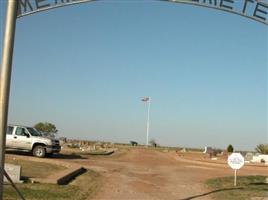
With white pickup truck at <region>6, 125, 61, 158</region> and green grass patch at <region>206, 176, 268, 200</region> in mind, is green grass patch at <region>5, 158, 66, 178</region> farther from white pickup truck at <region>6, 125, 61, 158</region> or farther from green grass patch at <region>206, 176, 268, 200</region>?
green grass patch at <region>206, 176, 268, 200</region>

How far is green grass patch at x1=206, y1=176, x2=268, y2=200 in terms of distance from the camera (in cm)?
1542

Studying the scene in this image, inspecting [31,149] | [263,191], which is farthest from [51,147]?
[263,191]

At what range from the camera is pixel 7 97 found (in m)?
9.52

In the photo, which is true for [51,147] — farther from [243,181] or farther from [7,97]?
[7,97]

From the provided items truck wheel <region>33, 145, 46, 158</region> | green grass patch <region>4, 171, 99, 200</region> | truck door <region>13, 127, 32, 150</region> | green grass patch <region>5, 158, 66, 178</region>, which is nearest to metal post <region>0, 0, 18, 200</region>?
green grass patch <region>4, 171, 99, 200</region>

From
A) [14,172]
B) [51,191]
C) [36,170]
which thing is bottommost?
[51,191]

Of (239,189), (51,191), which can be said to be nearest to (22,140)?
(239,189)

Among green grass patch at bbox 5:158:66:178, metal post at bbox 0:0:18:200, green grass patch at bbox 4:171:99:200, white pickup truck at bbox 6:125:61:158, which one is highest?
metal post at bbox 0:0:18:200

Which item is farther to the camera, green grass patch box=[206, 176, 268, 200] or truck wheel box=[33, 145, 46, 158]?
truck wheel box=[33, 145, 46, 158]

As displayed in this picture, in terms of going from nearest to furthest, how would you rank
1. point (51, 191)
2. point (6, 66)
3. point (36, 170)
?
1. point (6, 66)
2. point (51, 191)
3. point (36, 170)

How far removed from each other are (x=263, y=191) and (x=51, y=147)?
15.1m

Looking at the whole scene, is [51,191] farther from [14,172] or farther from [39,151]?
[39,151]

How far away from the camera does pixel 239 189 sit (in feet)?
56.9

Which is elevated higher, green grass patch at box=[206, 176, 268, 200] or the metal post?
the metal post
